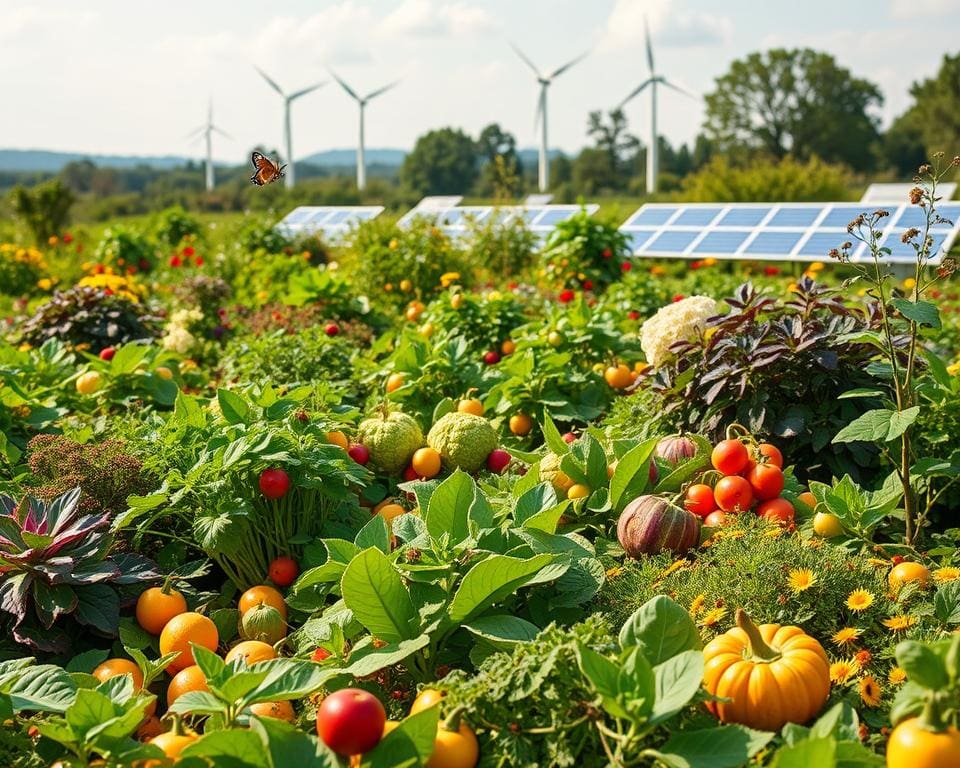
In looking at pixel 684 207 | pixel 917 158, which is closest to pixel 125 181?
pixel 917 158

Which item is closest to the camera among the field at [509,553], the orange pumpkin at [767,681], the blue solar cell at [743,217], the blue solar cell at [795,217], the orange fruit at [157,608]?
the field at [509,553]

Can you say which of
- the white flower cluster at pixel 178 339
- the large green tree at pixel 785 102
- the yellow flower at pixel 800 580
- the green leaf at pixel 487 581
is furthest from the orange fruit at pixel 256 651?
the large green tree at pixel 785 102

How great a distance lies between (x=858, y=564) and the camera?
9.52 feet

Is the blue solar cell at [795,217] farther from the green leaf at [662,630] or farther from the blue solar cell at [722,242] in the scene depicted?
the green leaf at [662,630]

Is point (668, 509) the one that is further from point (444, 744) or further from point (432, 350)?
point (432, 350)

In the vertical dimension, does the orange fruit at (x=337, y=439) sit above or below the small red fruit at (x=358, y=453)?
above

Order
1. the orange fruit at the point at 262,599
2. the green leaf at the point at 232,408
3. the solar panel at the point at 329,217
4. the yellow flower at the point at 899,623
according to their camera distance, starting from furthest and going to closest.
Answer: the solar panel at the point at 329,217 < the green leaf at the point at 232,408 < the orange fruit at the point at 262,599 < the yellow flower at the point at 899,623

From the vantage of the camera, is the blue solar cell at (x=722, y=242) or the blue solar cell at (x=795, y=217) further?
the blue solar cell at (x=795, y=217)

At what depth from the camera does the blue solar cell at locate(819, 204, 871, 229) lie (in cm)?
1355

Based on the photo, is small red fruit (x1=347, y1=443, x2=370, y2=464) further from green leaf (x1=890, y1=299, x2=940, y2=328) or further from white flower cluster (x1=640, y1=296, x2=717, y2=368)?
green leaf (x1=890, y1=299, x2=940, y2=328)

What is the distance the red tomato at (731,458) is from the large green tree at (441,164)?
59.3 m

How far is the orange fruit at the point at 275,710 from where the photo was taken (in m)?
2.55

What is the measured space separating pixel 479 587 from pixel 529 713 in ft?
1.50

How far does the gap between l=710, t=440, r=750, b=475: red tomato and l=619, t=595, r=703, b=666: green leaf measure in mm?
1180
